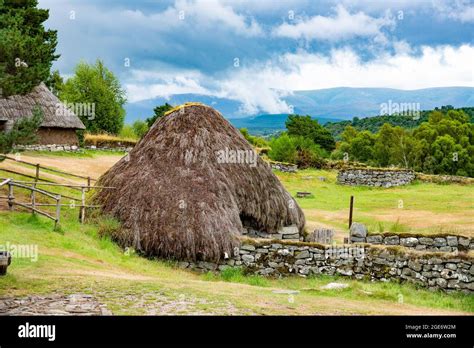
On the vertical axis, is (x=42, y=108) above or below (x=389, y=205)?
above

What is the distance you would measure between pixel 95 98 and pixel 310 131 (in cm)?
2590

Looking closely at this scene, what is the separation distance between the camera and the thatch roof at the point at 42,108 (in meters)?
32.2

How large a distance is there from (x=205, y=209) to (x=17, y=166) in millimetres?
12006

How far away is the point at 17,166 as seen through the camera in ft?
82.3

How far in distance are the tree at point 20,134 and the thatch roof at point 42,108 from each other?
21.0 meters

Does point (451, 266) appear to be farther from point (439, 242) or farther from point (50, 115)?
point (50, 115)

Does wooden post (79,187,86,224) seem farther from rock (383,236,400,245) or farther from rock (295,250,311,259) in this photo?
rock (383,236,400,245)

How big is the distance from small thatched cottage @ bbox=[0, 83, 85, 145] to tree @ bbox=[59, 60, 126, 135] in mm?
16066

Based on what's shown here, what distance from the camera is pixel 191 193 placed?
669 inches

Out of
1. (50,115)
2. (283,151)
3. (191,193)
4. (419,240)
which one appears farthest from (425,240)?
(283,151)

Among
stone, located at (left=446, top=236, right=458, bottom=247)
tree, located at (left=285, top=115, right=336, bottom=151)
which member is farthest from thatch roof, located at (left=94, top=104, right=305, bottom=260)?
tree, located at (left=285, top=115, right=336, bottom=151)

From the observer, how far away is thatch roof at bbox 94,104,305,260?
53.2 ft

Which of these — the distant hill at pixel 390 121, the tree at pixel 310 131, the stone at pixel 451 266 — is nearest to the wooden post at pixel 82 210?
the stone at pixel 451 266
